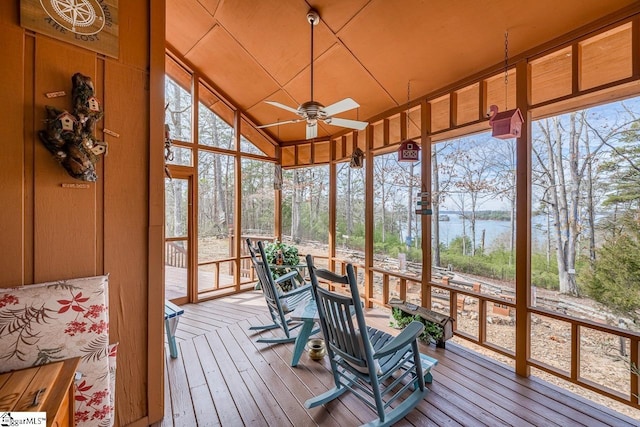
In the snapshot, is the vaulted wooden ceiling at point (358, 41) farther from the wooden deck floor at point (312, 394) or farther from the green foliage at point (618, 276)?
the wooden deck floor at point (312, 394)

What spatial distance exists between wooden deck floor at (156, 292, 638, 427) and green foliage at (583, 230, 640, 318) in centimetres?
85

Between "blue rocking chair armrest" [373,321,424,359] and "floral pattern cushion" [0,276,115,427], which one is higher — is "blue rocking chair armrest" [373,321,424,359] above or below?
below

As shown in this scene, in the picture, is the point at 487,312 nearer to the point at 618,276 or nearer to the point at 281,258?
the point at 618,276

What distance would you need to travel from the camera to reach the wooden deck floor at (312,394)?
2.09 metres

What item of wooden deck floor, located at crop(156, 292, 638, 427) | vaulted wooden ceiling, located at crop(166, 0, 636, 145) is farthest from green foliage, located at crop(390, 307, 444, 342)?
vaulted wooden ceiling, located at crop(166, 0, 636, 145)

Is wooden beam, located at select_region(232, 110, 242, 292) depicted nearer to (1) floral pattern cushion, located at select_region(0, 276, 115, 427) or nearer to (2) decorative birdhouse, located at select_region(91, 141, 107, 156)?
(2) decorative birdhouse, located at select_region(91, 141, 107, 156)

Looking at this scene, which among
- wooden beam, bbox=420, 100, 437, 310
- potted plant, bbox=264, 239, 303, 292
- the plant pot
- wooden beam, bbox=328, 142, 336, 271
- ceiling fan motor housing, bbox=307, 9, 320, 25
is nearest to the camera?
the plant pot

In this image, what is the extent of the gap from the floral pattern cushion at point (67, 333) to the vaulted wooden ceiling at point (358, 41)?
10.7 ft

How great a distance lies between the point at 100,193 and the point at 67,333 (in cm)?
85

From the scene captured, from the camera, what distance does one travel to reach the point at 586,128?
2.48m

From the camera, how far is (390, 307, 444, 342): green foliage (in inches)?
127

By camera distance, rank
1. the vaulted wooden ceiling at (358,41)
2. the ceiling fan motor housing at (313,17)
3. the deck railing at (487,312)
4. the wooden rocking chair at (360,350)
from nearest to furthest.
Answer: the wooden rocking chair at (360,350)
the deck railing at (487,312)
the vaulted wooden ceiling at (358,41)
the ceiling fan motor housing at (313,17)

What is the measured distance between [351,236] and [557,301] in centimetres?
285

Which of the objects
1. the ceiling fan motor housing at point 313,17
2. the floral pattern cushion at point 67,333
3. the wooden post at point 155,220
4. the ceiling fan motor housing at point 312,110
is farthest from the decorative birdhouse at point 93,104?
the ceiling fan motor housing at point 313,17
